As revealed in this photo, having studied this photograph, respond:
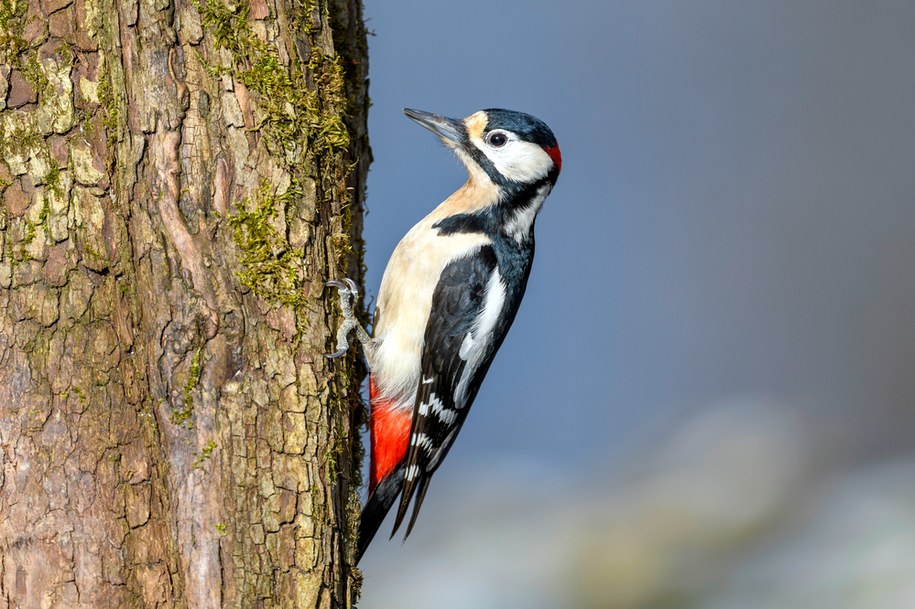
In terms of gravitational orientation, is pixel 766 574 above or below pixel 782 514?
below

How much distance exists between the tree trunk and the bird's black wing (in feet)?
2.49

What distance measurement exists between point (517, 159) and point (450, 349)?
699 mm

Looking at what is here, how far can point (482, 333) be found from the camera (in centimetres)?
296

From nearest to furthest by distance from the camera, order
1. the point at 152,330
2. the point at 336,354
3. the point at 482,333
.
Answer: the point at 152,330
the point at 336,354
the point at 482,333

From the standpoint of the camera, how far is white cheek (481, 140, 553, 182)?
3105 millimetres

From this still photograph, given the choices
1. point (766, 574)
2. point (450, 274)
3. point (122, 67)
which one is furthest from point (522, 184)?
point (766, 574)

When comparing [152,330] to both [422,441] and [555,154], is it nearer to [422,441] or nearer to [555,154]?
[422,441]

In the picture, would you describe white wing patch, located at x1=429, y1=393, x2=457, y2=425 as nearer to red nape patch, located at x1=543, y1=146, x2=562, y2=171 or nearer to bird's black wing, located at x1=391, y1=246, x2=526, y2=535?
bird's black wing, located at x1=391, y1=246, x2=526, y2=535

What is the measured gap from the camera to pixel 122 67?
2.04m

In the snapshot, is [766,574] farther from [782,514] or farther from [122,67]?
[122,67]

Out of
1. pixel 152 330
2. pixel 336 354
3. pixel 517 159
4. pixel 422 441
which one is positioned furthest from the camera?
pixel 517 159

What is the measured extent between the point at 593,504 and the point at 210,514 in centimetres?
352

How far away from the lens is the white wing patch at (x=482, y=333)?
295cm

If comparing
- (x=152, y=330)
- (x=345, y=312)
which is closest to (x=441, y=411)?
(x=345, y=312)
